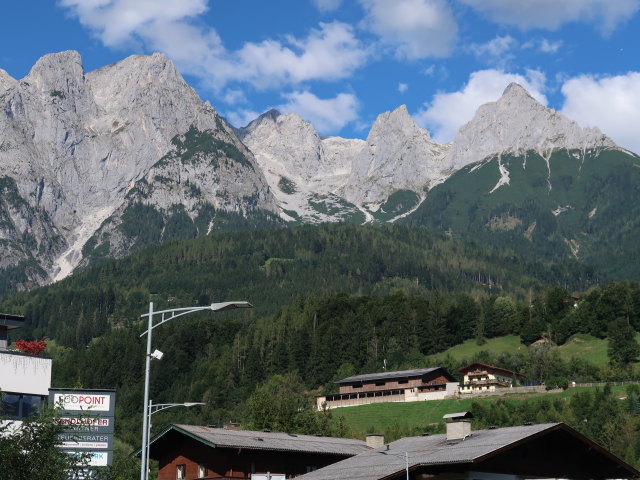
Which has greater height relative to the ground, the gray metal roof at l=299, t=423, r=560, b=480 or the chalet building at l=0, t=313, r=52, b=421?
the chalet building at l=0, t=313, r=52, b=421

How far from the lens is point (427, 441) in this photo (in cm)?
5866

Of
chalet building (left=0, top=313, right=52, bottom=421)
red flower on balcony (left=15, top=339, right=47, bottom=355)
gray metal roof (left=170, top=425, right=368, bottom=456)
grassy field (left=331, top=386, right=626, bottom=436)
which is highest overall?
grassy field (left=331, top=386, right=626, bottom=436)

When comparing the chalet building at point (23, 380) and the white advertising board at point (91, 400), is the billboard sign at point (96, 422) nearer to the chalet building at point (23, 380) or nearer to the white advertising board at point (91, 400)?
the white advertising board at point (91, 400)

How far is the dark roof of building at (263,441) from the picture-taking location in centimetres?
6444

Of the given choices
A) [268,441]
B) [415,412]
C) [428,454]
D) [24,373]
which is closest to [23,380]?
[24,373]

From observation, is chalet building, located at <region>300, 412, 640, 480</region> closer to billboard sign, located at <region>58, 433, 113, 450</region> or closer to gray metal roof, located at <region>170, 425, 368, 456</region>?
gray metal roof, located at <region>170, 425, 368, 456</region>

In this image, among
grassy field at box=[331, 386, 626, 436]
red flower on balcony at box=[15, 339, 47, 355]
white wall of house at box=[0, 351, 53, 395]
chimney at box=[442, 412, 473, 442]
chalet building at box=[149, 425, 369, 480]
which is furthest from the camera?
grassy field at box=[331, 386, 626, 436]

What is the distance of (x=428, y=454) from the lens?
52.2 meters

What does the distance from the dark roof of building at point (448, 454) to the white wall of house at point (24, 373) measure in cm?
2120

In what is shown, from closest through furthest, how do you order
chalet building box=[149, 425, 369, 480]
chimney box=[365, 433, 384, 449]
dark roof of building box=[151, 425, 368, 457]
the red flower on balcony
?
dark roof of building box=[151, 425, 368, 457]
chalet building box=[149, 425, 369, 480]
the red flower on balcony
chimney box=[365, 433, 384, 449]

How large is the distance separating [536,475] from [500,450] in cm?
516

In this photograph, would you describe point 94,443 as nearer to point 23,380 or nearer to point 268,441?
point 23,380

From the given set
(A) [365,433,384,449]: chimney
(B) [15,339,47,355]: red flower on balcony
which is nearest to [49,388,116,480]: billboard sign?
(B) [15,339,47,355]: red flower on balcony

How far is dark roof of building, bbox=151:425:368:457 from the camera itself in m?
64.4
